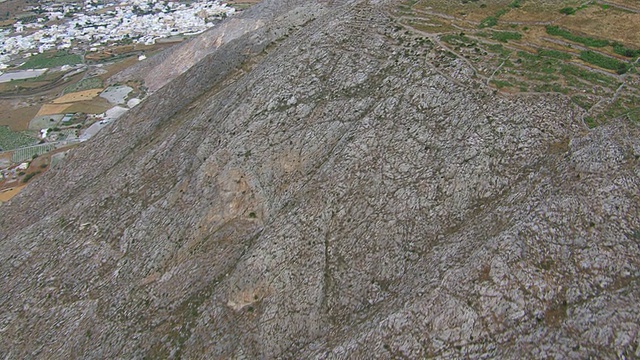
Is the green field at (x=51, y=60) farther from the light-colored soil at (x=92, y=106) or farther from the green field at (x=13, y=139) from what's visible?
the green field at (x=13, y=139)

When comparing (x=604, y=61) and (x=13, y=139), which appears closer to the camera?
(x=604, y=61)

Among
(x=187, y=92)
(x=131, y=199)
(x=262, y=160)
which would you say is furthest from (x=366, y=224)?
(x=187, y=92)

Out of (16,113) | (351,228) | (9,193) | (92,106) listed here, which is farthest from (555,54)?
(16,113)

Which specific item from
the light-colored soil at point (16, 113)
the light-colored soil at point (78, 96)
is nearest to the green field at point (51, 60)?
the light-colored soil at point (16, 113)

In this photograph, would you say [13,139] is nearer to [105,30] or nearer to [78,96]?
[78,96]

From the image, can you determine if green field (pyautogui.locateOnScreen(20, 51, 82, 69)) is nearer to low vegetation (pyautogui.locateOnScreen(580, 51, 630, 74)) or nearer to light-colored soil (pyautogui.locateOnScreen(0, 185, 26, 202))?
light-colored soil (pyautogui.locateOnScreen(0, 185, 26, 202))

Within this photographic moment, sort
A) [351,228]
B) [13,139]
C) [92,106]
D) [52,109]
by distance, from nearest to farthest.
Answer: [351,228], [13,139], [92,106], [52,109]

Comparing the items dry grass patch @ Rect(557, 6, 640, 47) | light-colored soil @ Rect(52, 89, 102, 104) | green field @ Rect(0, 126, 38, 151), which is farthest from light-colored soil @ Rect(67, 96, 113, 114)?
dry grass patch @ Rect(557, 6, 640, 47)
